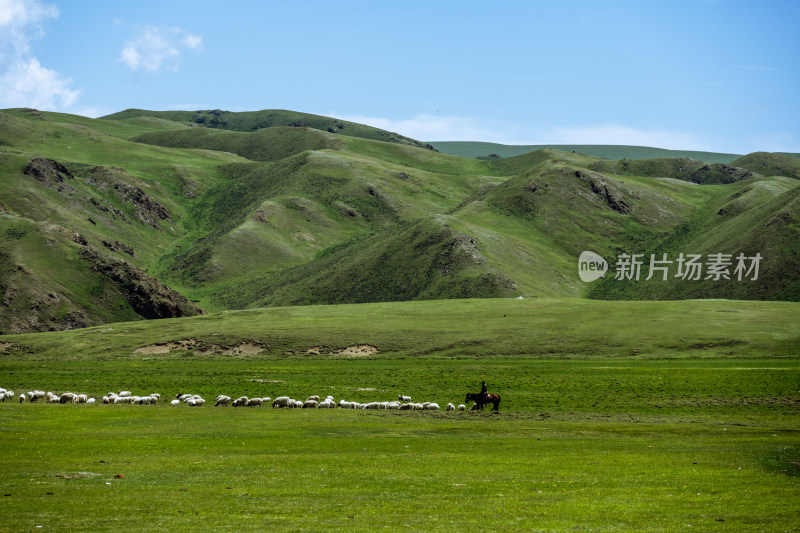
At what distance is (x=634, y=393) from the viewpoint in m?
63.7

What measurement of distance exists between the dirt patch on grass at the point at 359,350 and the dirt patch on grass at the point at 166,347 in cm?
2490

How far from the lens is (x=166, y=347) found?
358 ft

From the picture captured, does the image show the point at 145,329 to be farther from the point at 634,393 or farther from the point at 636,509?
the point at 636,509

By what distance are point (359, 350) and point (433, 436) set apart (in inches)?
2438

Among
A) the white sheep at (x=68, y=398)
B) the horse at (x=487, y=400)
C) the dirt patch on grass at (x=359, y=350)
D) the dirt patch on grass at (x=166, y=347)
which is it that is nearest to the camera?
the horse at (x=487, y=400)

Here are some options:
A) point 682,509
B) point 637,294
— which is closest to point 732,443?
point 682,509

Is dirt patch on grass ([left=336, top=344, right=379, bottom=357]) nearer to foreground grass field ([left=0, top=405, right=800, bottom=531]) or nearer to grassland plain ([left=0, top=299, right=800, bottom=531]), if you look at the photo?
grassland plain ([left=0, top=299, right=800, bottom=531])

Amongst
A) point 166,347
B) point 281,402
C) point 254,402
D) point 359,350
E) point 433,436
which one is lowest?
point 166,347

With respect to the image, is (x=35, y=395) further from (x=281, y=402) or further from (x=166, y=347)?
(x=166, y=347)

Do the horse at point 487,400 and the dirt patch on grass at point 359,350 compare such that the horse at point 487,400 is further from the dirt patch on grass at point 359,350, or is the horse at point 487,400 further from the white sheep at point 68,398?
the dirt patch on grass at point 359,350

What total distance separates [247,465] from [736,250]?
195 meters

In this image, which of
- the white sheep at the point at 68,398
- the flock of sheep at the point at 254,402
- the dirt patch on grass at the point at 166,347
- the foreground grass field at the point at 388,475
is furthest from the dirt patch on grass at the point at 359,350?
the foreground grass field at the point at 388,475

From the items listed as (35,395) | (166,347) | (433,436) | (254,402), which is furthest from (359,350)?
(433,436)

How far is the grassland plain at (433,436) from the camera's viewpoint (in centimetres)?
2219
